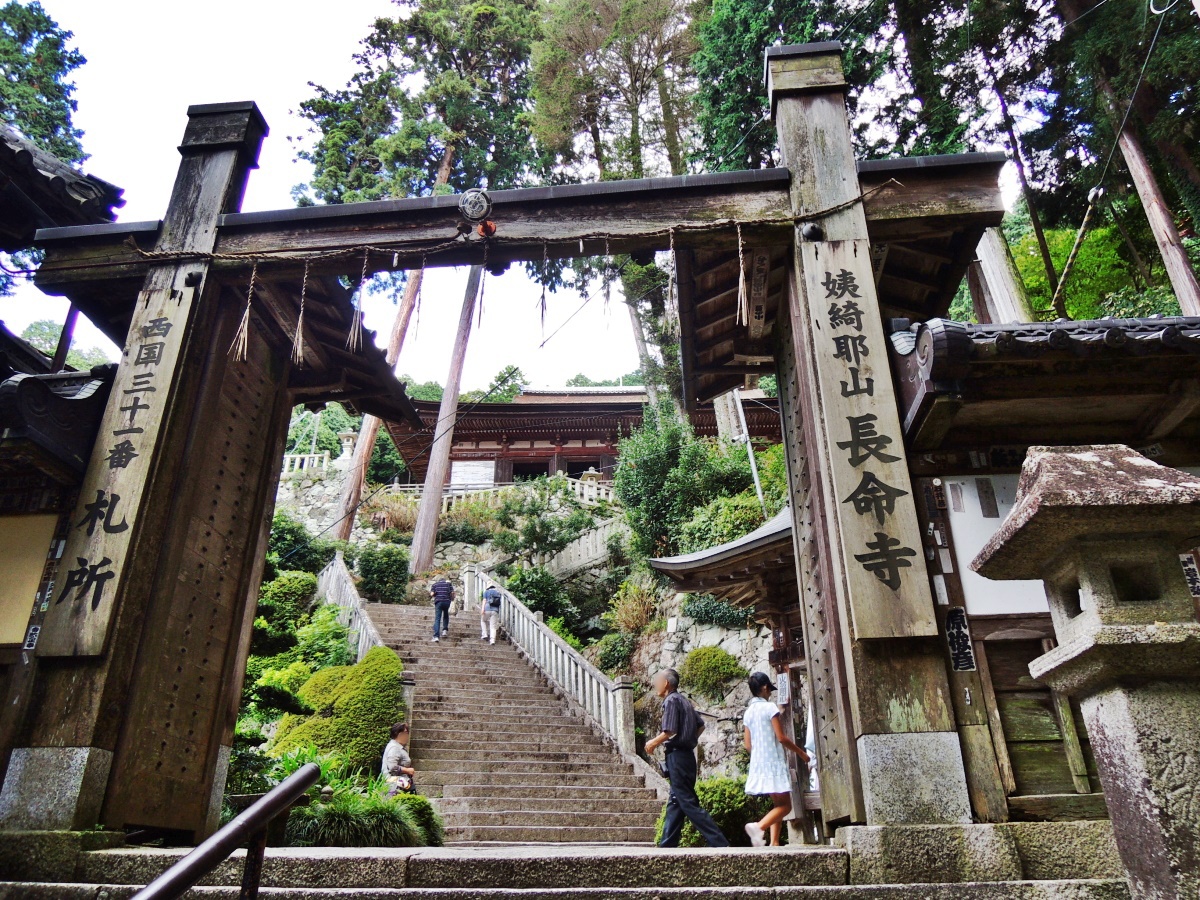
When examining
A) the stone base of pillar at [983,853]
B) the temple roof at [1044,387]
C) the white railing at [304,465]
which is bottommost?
the stone base of pillar at [983,853]

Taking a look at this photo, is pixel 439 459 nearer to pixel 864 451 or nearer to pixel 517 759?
pixel 517 759

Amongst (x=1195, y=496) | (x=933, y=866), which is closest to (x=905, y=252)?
(x=1195, y=496)

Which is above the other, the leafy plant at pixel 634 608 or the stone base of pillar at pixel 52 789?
the leafy plant at pixel 634 608

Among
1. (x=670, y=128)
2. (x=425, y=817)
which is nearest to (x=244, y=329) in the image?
(x=425, y=817)

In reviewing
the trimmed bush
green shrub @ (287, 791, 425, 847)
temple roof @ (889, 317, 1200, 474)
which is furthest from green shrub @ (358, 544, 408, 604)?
temple roof @ (889, 317, 1200, 474)

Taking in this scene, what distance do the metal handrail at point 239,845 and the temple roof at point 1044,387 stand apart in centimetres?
404

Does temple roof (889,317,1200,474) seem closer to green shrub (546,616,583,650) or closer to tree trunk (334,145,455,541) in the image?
green shrub (546,616,583,650)

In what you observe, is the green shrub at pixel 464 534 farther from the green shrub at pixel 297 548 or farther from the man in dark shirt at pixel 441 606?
the man in dark shirt at pixel 441 606

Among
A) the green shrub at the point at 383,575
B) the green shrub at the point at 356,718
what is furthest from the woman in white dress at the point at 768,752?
the green shrub at the point at 383,575

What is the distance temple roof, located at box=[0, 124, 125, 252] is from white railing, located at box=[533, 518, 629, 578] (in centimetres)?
1543

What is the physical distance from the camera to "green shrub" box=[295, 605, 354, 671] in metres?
15.7

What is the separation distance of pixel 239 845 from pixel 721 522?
50.5 feet

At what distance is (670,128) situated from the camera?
2352 centimetres

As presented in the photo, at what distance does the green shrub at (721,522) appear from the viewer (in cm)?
1730
